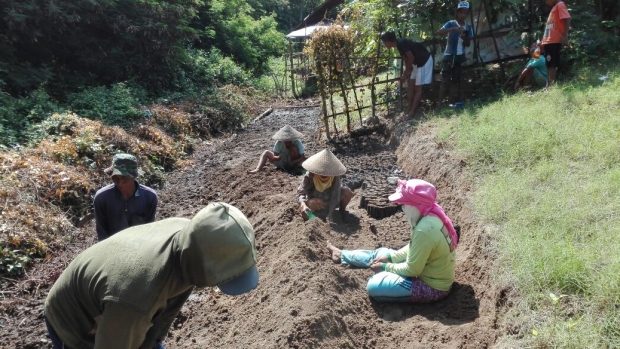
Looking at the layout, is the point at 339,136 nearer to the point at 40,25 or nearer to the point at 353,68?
the point at 353,68

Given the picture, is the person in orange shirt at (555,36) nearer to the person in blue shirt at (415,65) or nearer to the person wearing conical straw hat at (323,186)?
the person in blue shirt at (415,65)

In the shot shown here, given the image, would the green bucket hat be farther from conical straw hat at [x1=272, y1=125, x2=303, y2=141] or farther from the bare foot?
conical straw hat at [x1=272, y1=125, x2=303, y2=141]

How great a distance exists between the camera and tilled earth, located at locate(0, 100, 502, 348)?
13.8 feet

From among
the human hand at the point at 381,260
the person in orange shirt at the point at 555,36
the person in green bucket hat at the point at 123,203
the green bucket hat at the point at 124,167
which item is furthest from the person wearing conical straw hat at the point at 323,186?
the person in orange shirt at the point at 555,36

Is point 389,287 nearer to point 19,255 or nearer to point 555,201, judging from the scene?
point 555,201

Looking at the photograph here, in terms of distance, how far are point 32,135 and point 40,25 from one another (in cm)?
660

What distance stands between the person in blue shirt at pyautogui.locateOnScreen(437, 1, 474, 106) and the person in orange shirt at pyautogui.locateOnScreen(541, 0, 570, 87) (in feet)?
5.46

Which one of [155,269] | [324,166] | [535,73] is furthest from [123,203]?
[535,73]

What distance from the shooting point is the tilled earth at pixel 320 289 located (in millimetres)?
4219

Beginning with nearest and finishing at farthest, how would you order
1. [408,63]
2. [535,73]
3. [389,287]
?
1. [389,287]
2. [535,73]
3. [408,63]

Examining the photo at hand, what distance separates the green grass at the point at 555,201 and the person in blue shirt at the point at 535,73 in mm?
1046

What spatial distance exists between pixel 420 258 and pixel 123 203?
A: 256 cm

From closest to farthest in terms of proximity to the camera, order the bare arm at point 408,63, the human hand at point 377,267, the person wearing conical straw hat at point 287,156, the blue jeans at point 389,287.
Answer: the blue jeans at point 389,287
the human hand at point 377,267
the person wearing conical straw hat at point 287,156
the bare arm at point 408,63

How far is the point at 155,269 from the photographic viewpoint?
2.25 m
